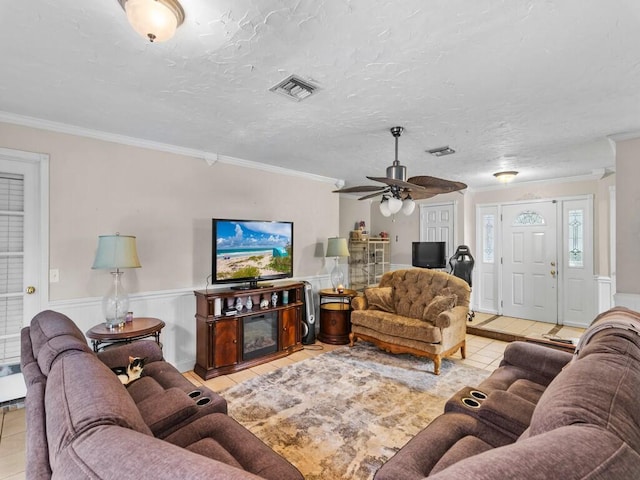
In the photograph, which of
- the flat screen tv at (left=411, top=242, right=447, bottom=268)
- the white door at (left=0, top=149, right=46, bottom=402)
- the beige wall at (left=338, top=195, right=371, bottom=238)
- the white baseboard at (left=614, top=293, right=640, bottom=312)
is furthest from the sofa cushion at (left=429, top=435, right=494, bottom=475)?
the beige wall at (left=338, top=195, right=371, bottom=238)

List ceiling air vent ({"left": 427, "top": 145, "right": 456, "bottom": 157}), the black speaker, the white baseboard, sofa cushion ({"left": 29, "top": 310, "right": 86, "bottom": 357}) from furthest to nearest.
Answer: the black speaker → ceiling air vent ({"left": 427, "top": 145, "right": 456, "bottom": 157}) → the white baseboard → sofa cushion ({"left": 29, "top": 310, "right": 86, "bottom": 357})

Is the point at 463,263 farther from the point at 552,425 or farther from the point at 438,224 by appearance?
the point at 552,425

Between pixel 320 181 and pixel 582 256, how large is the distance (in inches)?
163

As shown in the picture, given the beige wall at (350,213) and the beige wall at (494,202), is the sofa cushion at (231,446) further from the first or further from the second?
the beige wall at (494,202)

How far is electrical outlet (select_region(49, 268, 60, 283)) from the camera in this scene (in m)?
2.69

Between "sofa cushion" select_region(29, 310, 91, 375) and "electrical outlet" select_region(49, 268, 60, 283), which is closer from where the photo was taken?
"sofa cushion" select_region(29, 310, 91, 375)

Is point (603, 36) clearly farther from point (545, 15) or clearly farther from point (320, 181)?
point (320, 181)

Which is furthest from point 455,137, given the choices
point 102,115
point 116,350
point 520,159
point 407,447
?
point 116,350

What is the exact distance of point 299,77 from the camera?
1953mm

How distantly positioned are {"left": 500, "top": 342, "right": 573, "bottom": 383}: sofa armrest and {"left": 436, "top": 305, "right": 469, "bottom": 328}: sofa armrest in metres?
1.03

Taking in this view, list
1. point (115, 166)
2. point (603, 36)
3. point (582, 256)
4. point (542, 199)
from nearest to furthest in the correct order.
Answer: point (603, 36), point (115, 166), point (582, 256), point (542, 199)

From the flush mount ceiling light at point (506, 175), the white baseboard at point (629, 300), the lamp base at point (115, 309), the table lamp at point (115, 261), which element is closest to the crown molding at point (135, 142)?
the table lamp at point (115, 261)

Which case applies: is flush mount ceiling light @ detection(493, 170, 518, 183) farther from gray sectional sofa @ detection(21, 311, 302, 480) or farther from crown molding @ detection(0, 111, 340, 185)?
gray sectional sofa @ detection(21, 311, 302, 480)

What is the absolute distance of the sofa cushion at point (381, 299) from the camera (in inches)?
163
